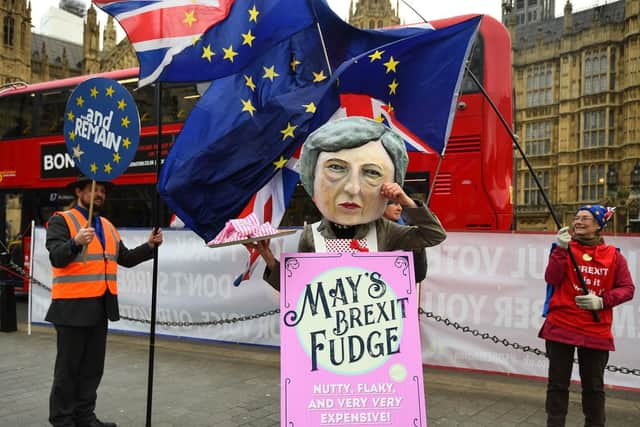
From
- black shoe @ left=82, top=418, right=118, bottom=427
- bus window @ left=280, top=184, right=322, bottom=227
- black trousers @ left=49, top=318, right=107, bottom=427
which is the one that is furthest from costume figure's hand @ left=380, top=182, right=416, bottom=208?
bus window @ left=280, top=184, right=322, bottom=227

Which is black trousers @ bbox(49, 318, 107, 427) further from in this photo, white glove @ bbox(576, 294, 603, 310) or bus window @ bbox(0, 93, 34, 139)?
bus window @ bbox(0, 93, 34, 139)

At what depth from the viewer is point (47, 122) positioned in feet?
34.1

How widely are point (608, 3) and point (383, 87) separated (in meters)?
45.6

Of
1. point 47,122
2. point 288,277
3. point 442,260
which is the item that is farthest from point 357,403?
point 47,122

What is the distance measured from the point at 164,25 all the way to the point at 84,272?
1749mm

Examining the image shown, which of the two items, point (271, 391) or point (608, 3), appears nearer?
point (271, 391)

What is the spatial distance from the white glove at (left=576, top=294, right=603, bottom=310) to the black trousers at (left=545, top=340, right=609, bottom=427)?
1.04ft

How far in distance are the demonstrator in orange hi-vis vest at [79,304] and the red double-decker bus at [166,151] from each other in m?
1.82

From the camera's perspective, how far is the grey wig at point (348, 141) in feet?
8.52

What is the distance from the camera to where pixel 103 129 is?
3.63m

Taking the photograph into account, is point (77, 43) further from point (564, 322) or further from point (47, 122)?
point (564, 322)

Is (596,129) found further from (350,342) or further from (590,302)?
(350,342)

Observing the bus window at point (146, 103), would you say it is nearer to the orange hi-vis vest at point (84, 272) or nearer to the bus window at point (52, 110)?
the bus window at point (52, 110)

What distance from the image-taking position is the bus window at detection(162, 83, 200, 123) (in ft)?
28.9
